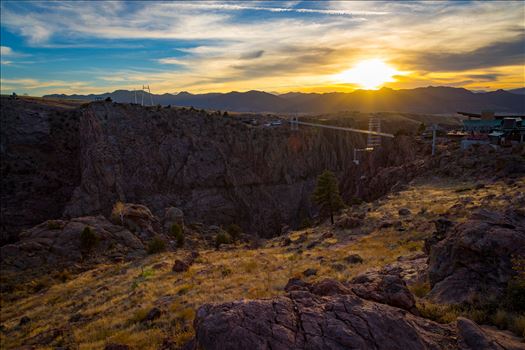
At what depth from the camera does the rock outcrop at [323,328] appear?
5.48 m

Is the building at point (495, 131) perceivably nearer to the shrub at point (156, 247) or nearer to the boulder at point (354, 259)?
the boulder at point (354, 259)

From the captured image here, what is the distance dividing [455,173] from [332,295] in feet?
102

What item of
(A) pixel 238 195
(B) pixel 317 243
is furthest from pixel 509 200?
→ (A) pixel 238 195

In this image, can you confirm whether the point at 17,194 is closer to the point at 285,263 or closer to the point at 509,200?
the point at 285,263

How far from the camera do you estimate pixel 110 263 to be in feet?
81.4

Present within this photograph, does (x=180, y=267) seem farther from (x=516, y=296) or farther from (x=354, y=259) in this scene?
(x=516, y=296)

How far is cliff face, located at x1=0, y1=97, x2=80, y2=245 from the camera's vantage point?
46375mm

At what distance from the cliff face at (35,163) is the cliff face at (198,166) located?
2.95 metres

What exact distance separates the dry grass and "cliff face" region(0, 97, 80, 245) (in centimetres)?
2861

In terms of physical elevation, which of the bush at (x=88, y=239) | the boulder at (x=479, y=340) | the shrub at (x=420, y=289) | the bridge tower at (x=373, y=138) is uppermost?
the bridge tower at (x=373, y=138)

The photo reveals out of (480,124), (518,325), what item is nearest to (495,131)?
(480,124)

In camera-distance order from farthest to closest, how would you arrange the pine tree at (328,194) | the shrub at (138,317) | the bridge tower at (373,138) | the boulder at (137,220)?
the bridge tower at (373,138) < the pine tree at (328,194) < the boulder at (137,220) < the shrub at (138,317)

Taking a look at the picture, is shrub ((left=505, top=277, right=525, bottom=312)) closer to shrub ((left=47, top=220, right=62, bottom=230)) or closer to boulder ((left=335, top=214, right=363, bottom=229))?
boulder ((left=335, top=214, right=363, bottom=229))

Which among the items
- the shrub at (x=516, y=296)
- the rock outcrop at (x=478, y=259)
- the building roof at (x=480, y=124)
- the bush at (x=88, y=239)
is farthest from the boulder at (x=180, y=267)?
the building roof at (x=480, y=124)
